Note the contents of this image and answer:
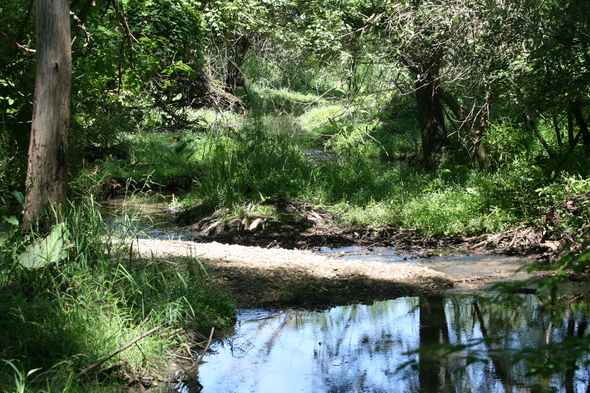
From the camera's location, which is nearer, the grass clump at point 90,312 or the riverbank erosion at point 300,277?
the grass clump at point 90,312

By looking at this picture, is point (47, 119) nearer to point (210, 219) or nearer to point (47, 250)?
point (47, 250)

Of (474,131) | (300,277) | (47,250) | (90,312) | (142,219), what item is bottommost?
(300,277)

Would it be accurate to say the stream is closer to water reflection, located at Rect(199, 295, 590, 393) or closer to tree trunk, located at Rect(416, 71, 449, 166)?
water reflection, located at Rect(199, 295, 590, 393)

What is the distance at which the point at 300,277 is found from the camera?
668 cm

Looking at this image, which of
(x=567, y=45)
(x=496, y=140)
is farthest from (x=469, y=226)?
(x=496, y=140)

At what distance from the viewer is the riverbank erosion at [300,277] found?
619 centimetres

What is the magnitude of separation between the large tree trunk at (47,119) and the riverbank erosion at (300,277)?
129 cm

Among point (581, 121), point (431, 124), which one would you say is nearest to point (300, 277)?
point (581, 121)

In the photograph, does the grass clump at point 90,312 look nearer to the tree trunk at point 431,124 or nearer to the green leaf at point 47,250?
the green leaf at point 47,250

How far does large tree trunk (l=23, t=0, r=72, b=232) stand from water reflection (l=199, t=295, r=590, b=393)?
191cm

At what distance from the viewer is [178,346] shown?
472cm

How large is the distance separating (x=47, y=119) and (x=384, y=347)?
3.48 metres

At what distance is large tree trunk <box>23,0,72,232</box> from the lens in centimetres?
486

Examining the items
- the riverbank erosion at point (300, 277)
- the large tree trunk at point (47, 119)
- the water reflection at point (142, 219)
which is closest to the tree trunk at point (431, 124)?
the water reflection at point (142, 219)
